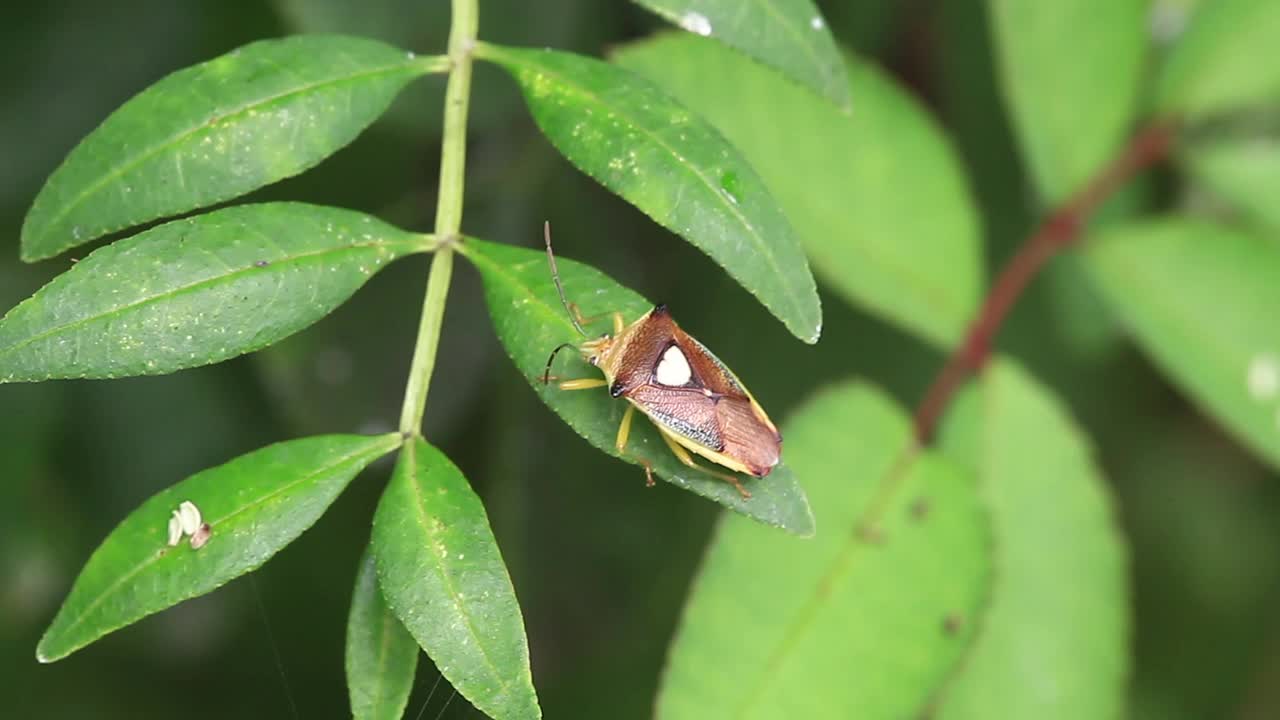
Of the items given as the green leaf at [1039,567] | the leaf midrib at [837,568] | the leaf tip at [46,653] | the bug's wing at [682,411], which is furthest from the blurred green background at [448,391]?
the leaf tip at [46,653]

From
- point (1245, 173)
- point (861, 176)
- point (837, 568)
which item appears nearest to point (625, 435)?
point (837, 568)

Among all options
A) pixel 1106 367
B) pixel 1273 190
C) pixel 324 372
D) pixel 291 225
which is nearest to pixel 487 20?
pixel 324 372

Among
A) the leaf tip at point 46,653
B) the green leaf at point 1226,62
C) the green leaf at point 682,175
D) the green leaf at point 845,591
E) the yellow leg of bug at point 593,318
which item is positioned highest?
the green leaf at point 1226,62

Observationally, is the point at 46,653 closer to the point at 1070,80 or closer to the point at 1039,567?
the point at 1039,567

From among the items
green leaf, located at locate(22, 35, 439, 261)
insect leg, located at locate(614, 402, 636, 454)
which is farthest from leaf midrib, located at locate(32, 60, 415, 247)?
insect leg, located at locate(614, 402, 636, 454)

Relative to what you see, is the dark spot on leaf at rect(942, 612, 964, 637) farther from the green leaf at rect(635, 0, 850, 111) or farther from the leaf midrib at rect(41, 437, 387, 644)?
the leaf midrib at rect(41, 437, 387, 644)

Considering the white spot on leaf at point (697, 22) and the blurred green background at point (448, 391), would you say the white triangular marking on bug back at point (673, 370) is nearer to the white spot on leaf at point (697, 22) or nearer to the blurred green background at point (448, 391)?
the white spot on leaf at point (697, 22)
